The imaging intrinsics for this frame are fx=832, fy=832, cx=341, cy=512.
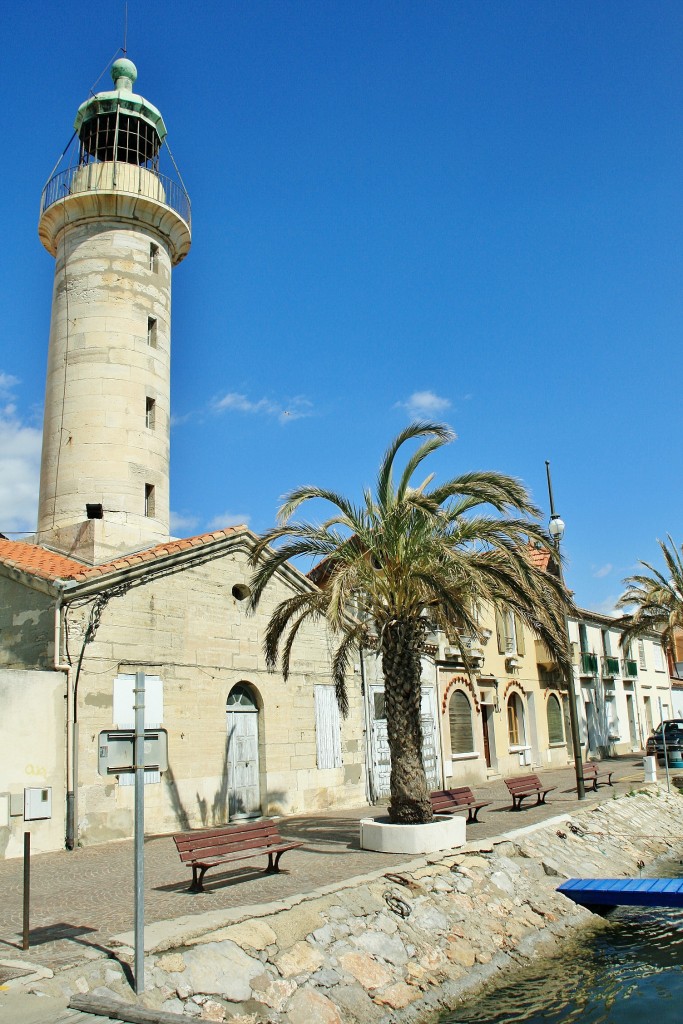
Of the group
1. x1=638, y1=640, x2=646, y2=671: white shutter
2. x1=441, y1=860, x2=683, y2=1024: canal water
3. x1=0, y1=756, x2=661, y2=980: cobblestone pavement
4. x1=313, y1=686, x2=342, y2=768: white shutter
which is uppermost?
x1=638, y1=640, x2=646, y2=671: white shutter

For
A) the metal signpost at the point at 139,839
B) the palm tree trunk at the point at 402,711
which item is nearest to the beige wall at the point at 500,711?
the palm tree trunk at the point at 402,711

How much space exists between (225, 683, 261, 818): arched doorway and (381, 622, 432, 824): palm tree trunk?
16.9 feet

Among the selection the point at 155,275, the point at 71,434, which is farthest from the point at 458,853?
the point at 155,275

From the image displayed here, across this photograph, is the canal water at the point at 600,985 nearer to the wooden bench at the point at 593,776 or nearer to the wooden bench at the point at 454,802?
the wooden bench at the point at 454,802

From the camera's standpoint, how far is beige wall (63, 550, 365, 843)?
48.4 ft

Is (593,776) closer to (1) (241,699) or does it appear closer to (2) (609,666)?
(1) (241,699)

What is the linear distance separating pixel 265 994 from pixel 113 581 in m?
8.88

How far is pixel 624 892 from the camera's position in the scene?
1175 centimetres

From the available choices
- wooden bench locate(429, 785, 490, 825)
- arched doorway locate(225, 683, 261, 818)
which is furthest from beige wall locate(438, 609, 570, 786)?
arched doorway locate(225, 683, 261, 818)

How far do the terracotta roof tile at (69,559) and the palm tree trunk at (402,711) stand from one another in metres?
5.50

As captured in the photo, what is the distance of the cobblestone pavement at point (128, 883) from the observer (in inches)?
324

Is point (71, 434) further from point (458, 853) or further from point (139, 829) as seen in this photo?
point (139, 829)

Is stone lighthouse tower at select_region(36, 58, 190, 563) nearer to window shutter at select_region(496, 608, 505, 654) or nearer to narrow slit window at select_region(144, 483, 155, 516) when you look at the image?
narrow slit window at select_region(144, 483, 155, 516)

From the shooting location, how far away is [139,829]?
6.98m
